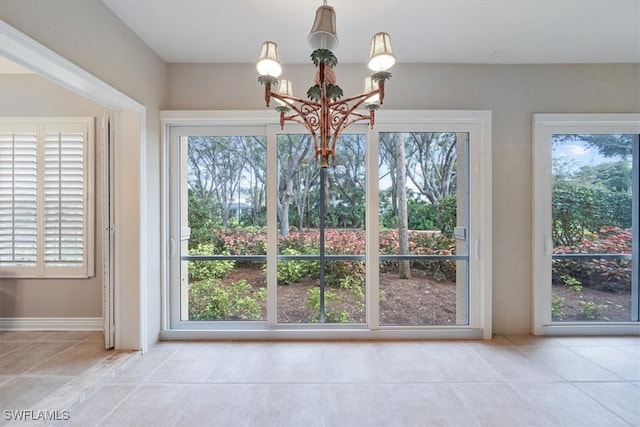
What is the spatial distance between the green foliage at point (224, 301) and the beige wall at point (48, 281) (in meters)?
1.02

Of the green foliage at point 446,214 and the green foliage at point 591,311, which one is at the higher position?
the green foliage at point 446,214

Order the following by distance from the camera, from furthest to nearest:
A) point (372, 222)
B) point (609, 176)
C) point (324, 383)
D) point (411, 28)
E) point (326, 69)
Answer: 1. point (609, 176)
2. point (372, 222)
3. point (411, 28)
4. point (324, 383)
5. point (326, 69)

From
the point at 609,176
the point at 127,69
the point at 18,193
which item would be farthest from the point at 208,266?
the point at 609,176

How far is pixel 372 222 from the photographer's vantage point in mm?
2928

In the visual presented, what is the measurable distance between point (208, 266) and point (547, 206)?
3.62 m

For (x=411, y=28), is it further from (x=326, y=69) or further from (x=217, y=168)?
(x=217, y=168)

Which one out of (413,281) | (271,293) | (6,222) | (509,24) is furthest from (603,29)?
(6,222)

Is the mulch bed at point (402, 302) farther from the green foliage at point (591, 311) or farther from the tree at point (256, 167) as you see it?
the tree at point (256, 167)

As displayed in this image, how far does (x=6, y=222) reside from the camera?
2.97 meters

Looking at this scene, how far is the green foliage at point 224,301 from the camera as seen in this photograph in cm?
305

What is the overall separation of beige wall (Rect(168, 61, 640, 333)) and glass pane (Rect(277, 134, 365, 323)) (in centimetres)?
66

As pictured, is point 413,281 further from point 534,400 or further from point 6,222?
point 6,222

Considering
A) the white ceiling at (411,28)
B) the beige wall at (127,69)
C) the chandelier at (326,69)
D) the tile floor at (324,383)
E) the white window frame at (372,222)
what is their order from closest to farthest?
the chandelier at (326,69)
the beige wall at (127,69)
the tile floor at (324,383)
the white ceiling at (411,28)
the white window frame at (372,222)

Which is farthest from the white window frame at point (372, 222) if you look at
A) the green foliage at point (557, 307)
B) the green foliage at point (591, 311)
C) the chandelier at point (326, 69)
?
the chandelier at point (326, 69)
